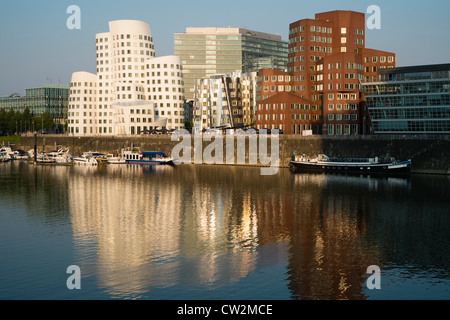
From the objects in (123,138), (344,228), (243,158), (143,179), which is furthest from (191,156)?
(344,228)

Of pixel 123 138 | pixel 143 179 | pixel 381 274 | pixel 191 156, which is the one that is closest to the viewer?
pixel 381 274

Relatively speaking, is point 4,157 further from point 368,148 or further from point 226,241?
point 226,241

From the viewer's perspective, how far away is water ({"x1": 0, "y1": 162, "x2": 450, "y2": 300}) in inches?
1534

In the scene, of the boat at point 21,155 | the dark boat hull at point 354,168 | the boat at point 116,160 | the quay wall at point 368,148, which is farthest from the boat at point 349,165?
the boat at point 21,155

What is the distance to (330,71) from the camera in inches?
6240

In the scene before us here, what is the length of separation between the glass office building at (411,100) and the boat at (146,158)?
62801 mm

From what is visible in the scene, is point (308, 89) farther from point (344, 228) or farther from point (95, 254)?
point (95, 254)

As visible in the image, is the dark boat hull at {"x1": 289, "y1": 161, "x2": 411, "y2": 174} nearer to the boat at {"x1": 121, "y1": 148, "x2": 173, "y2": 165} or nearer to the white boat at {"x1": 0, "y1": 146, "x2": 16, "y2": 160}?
the boat at {"x1": 121, "y1": 148, "x2": 173, "y2": 165}

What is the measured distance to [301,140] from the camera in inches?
5669

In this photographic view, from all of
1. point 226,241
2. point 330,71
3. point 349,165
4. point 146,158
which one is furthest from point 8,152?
point 226,241

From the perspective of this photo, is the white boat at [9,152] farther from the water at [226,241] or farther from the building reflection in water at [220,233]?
the water at [226,241]

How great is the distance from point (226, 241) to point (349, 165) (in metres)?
79.6

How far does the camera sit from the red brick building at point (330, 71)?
156 meters
